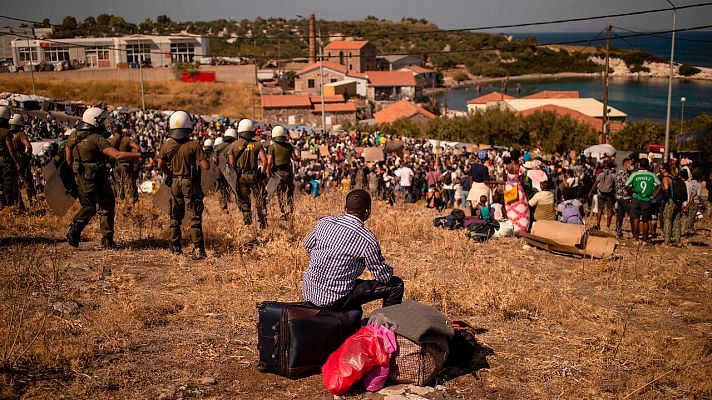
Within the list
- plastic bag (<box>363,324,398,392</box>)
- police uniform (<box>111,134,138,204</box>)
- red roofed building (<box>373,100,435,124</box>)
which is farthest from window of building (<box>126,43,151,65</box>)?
plastic bag (<box>363,324,398,392</box>)

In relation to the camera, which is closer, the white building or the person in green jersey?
the person in green jersey

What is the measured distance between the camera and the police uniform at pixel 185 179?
334 inches

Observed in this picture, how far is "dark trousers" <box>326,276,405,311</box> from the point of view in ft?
17.5

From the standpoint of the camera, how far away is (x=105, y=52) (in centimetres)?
9119

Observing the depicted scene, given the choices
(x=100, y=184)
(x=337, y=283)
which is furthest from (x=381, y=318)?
(x=100, y=184)

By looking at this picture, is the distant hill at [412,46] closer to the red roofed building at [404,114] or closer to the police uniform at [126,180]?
the red roofed building at [404,114]

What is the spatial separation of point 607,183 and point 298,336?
32.7 feet

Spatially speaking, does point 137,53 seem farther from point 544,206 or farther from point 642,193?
point 642,193

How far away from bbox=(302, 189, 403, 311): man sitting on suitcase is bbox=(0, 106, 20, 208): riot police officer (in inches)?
309

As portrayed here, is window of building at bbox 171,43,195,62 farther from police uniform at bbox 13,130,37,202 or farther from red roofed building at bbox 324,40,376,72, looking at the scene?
police uniform at bbox 13,130,37,202

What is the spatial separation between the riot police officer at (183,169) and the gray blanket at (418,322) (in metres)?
4.09

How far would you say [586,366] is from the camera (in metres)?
5.58

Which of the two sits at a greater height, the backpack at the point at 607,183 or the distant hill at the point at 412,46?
the distant hill at the point at 412,46

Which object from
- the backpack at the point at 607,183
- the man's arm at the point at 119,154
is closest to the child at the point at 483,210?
the backpack at the point at 607,183
